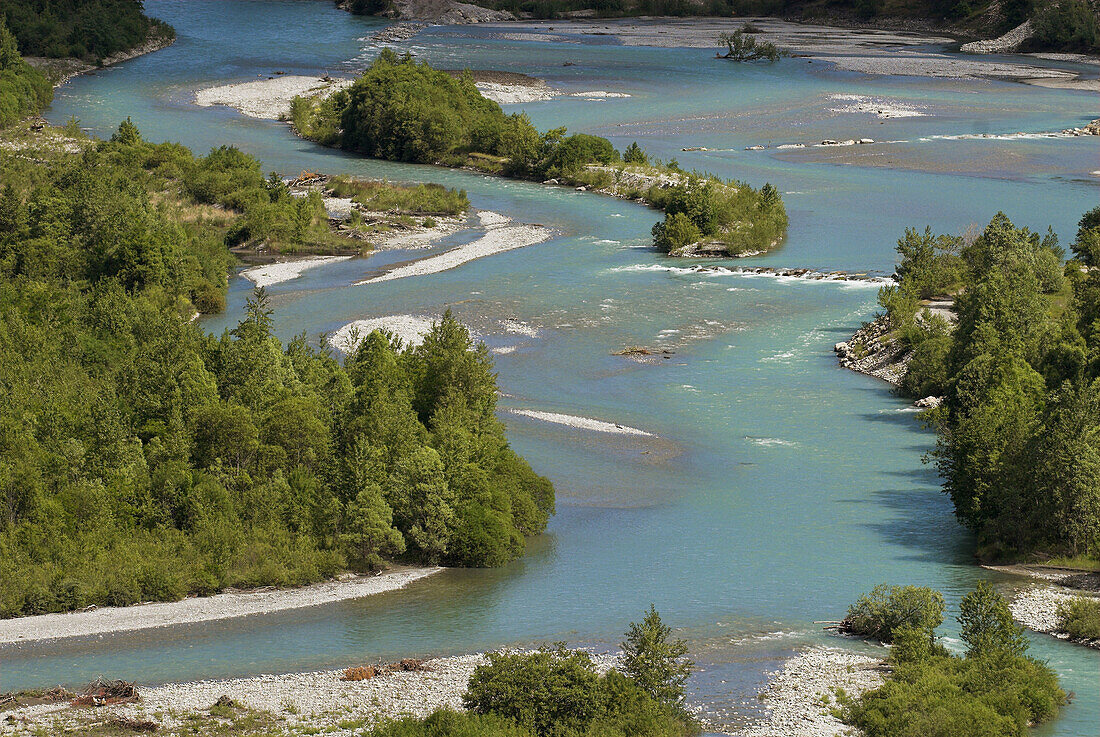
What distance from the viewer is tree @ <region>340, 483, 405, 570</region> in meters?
40.5

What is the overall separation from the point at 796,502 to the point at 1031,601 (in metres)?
10.6

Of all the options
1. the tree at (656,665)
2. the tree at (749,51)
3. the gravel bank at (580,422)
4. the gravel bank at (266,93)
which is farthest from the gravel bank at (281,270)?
the tree at (749,51)

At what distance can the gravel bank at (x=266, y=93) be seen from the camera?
13175 cm

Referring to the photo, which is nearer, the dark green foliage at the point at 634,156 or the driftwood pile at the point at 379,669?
the driftwood pile at the point at 379,669

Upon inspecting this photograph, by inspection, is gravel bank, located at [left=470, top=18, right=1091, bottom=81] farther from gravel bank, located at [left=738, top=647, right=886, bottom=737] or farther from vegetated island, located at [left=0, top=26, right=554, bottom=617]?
gravel bank, located at [left=738, top=647, right=886, bottom=737]

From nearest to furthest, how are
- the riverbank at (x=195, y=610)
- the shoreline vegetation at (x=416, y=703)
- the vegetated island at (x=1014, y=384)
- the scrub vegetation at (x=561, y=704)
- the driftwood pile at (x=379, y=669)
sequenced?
1. the scrub vegetation at (x=561, y=704)
2. the shoreline vegetation at (x=416, y=703)
3. the driftwood pile at (x=379, y=669)
4. the riverbank at (x=195, y=610)
5. the vegetated island at (x=1014, y=384)

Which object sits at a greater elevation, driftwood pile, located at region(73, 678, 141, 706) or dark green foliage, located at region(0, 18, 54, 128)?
dark green foliage, located at region(0, 18, 54, 128)

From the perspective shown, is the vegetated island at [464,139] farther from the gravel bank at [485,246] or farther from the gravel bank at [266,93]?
the gravel bank at [485,246]

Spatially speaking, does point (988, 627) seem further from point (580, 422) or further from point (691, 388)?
point (691, 388)

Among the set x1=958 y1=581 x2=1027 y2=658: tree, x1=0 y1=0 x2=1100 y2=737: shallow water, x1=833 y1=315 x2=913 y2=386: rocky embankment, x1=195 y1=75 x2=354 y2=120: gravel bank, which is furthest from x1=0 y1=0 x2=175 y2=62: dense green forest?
x1=958 y1=581 x2=1027 y2=658: tree

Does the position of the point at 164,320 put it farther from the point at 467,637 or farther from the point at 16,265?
the point at 467,637

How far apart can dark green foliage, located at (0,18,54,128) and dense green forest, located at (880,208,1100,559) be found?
230 ft

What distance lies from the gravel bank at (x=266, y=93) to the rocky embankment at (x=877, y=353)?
76.2m

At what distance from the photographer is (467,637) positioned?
119 feet
